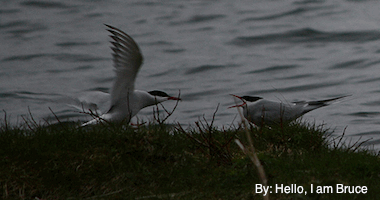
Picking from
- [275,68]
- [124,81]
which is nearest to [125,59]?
[124,81]

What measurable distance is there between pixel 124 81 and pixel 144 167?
2054 mm

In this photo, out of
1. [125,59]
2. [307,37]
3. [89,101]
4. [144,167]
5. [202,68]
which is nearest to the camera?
[144,167]

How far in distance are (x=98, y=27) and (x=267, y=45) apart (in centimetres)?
945

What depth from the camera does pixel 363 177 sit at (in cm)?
518

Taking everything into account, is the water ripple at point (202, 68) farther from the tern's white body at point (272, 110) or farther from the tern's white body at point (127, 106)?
the tern's white body at point (127, 106)

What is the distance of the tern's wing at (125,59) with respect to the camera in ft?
23.1

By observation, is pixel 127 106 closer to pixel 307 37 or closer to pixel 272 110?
pixel 272 110

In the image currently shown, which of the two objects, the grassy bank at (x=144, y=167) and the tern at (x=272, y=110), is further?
the tern at (x=272, y=110)

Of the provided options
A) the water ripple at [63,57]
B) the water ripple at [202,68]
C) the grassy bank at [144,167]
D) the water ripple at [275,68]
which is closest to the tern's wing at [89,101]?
the grassy bank at [144,167]

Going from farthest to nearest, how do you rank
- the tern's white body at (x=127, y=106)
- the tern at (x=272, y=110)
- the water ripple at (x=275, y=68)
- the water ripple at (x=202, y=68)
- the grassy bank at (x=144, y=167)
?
1. the water ripple at (x=202, y=68)
2. the water ripple at (x=275, y=68)
3. the tern at (x=272, y=110)
4. the tern's white body at (x=127, y=106)
5. the grassy bank at (x=144, y=167)

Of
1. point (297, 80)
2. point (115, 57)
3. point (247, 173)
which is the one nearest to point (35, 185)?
point (247, 173)

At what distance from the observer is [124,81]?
7.19 meters

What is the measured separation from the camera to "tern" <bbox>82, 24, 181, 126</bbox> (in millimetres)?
7039

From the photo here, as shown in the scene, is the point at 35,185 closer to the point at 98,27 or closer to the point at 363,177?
the point at 363,177
